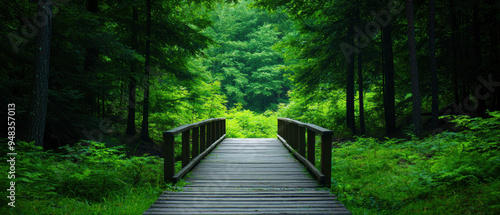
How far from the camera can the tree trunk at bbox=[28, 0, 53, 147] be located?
6395 mm

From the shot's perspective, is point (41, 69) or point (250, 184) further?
point (41, 69)

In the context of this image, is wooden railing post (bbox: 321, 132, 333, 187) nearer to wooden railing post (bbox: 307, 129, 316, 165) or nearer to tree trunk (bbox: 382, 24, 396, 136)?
wooden railing post (bbox: 307, 129, 316, 165)

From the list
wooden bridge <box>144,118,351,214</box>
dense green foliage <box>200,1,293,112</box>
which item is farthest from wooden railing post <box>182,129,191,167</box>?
dense green foliage <box>200,1,293,112</box>

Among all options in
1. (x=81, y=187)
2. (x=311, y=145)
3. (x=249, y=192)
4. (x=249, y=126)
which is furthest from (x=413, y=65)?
(x=249, y=126)

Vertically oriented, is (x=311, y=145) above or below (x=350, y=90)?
below

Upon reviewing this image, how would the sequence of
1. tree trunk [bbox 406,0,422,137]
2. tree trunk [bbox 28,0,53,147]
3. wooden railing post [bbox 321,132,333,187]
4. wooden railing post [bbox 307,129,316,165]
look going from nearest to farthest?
1. wooden railing post [bbox 321,132,333,187]
2. wooden railing post [bbox 307,129,316,165]
3. tree trunk [bbox 28,0,53,147]
4. tree trunk [bbox 406,0,422,137]

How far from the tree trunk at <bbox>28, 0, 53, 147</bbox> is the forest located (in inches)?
1.0

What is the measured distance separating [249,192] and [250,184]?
50cm

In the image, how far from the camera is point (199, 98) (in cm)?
1562

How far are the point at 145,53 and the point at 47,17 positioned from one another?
5632mm
